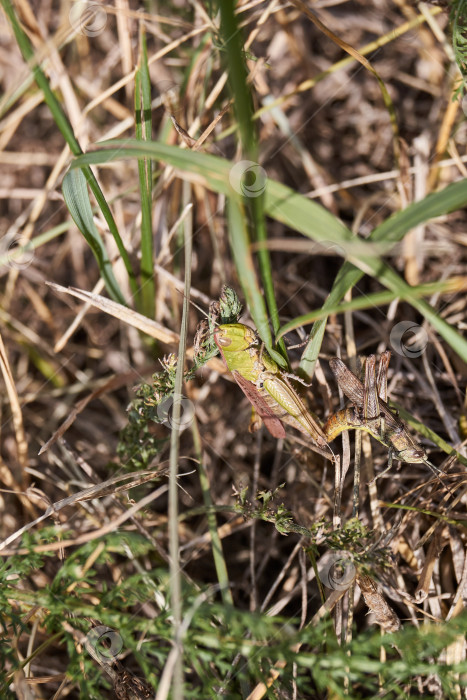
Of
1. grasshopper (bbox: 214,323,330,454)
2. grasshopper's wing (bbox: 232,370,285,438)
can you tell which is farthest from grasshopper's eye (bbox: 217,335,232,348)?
grasshopper's wing (bbox: 232,370,285,438)

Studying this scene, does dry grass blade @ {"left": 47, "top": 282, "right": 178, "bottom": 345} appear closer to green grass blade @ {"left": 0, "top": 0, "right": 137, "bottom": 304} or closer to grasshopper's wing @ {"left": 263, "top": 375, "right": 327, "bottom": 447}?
green grass blade @ {"left": 0, "top": 0, "right": 137, "bottom": 304}

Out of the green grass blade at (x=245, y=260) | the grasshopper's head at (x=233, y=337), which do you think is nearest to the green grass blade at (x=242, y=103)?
the green grass blade at (x=245, y=260)

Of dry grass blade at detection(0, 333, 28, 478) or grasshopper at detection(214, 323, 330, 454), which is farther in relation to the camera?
dry grass blade at detection(0, 333, 28, 478)

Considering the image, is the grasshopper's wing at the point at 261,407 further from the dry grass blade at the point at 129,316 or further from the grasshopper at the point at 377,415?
the dry grass blade at the point at 129,316

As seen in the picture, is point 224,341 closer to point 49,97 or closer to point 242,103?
point 242,103

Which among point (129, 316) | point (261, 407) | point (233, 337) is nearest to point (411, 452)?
point (261, 407)

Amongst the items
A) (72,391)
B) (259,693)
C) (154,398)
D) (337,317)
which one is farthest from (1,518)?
(337,317)
